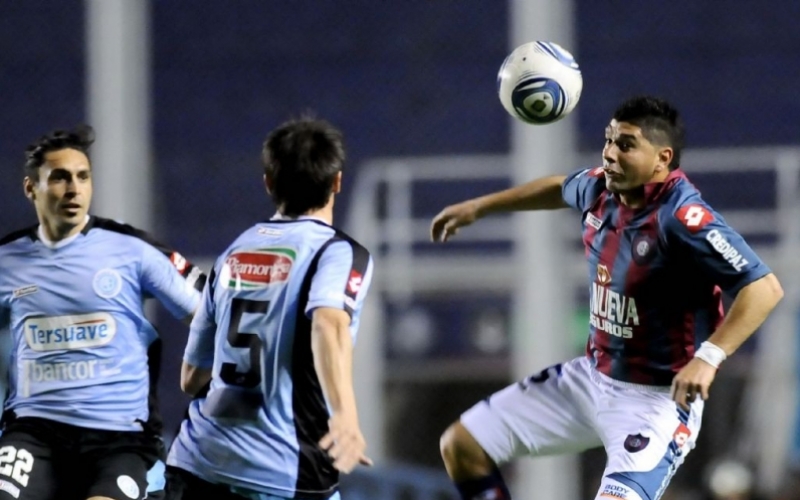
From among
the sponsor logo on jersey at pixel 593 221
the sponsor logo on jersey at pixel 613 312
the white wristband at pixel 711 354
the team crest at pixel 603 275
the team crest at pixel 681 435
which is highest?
the sponsor logo on jersey at pixel 593 221

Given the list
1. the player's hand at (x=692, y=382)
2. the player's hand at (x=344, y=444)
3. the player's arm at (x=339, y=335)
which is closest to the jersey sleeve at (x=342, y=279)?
the player's arm at (x=339, y=335)

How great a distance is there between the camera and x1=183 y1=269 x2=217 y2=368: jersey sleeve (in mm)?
4188

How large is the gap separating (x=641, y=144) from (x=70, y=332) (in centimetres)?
179

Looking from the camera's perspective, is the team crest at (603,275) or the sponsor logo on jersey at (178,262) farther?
the sponsor logo on jersey at (178,262)

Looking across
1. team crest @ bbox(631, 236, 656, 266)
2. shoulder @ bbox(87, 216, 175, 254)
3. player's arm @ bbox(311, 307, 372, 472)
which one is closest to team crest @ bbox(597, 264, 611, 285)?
team crest @ bbox(631, 236, 656, 266)

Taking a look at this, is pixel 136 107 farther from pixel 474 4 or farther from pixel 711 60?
pixel 711 60

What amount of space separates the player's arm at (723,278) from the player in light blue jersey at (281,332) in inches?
38.3

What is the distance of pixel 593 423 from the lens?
191 inches

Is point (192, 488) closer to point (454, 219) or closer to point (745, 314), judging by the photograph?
point (454, 219)

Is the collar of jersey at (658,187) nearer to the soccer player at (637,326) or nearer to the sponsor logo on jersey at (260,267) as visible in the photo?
the soccer player at (637,326)

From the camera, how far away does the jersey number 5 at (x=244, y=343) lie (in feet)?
13.1

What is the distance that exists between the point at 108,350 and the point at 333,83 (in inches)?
282

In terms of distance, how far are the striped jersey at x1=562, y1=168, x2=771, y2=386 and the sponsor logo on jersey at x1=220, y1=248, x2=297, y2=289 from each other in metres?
1.16

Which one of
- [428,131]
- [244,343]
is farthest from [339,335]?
[428,131]
